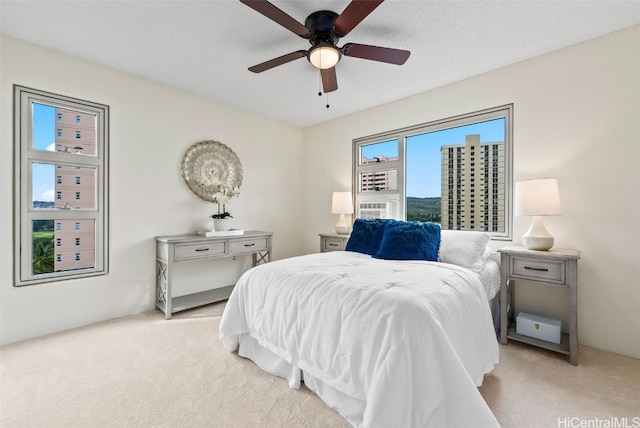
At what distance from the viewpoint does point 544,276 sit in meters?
2.21

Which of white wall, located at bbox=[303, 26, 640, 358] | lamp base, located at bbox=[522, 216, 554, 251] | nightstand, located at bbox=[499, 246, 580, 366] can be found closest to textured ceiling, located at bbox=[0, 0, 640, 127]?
white wall, located at bbox=[303, 26, 640, 358]

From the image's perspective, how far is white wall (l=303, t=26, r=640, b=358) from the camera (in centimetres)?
217

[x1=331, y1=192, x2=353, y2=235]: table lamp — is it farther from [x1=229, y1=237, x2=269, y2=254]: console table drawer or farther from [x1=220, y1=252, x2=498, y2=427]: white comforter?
[x1=220, y1=252, x2=498, y2=427]: white comforter

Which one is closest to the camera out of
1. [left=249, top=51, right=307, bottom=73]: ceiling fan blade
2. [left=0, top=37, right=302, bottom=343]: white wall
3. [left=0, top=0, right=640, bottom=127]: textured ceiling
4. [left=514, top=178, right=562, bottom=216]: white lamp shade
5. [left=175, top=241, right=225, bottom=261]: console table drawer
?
[left=0, top=0, right=640, bottom=127]: textured ceiling

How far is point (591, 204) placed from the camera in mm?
2324

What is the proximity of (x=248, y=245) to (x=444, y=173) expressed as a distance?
2.58m

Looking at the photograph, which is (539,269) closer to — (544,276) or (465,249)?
(544,276)

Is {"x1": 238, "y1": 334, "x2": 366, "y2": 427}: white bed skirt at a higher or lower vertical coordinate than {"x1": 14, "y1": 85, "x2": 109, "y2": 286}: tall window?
lower

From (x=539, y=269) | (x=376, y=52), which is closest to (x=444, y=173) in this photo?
(x=539, y=269)

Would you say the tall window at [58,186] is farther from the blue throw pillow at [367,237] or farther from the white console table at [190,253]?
the blue throw pillow at [367,237]

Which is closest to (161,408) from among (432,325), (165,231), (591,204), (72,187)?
(432,325)

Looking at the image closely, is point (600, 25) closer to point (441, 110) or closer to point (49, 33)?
point (441, 110)

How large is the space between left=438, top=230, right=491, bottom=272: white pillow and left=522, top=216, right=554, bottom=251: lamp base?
0.29m

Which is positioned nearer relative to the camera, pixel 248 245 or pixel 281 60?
pixel 281 60
